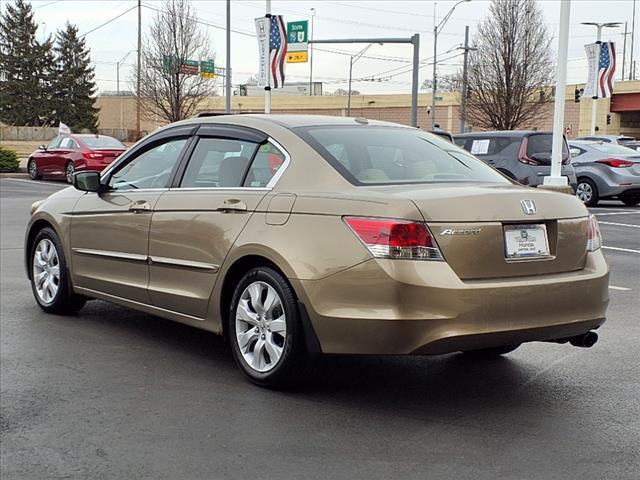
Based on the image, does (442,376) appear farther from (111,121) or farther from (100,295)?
(111,121)

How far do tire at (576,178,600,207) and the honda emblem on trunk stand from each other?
15.1 meters

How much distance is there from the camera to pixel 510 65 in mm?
41938

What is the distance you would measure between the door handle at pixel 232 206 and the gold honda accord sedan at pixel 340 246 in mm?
14

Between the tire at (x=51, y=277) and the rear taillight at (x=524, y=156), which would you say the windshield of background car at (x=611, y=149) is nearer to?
the rear taillight at (x=524, y=156)

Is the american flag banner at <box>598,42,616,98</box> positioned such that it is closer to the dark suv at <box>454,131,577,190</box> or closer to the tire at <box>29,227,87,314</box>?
the dark suv at <box>454,131,577,190</box>

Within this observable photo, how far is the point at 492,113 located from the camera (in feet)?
141

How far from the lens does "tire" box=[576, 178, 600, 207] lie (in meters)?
19.0

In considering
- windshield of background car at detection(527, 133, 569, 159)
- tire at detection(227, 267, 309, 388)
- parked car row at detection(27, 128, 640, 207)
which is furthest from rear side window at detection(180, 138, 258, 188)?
windshield of background car at detection(527, 133, 569, 159)

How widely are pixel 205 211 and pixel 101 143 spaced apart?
20764 millimetres

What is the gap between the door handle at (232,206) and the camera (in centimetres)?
504

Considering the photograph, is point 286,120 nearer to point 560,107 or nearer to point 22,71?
point 560,107

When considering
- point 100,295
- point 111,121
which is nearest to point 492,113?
point 100,295

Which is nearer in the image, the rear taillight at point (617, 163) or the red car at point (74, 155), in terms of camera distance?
the rear taillight at point (617, 163)

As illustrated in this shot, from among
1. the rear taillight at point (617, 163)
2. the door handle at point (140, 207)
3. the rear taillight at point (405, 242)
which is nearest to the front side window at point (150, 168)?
the door handle at point (140, 207)
